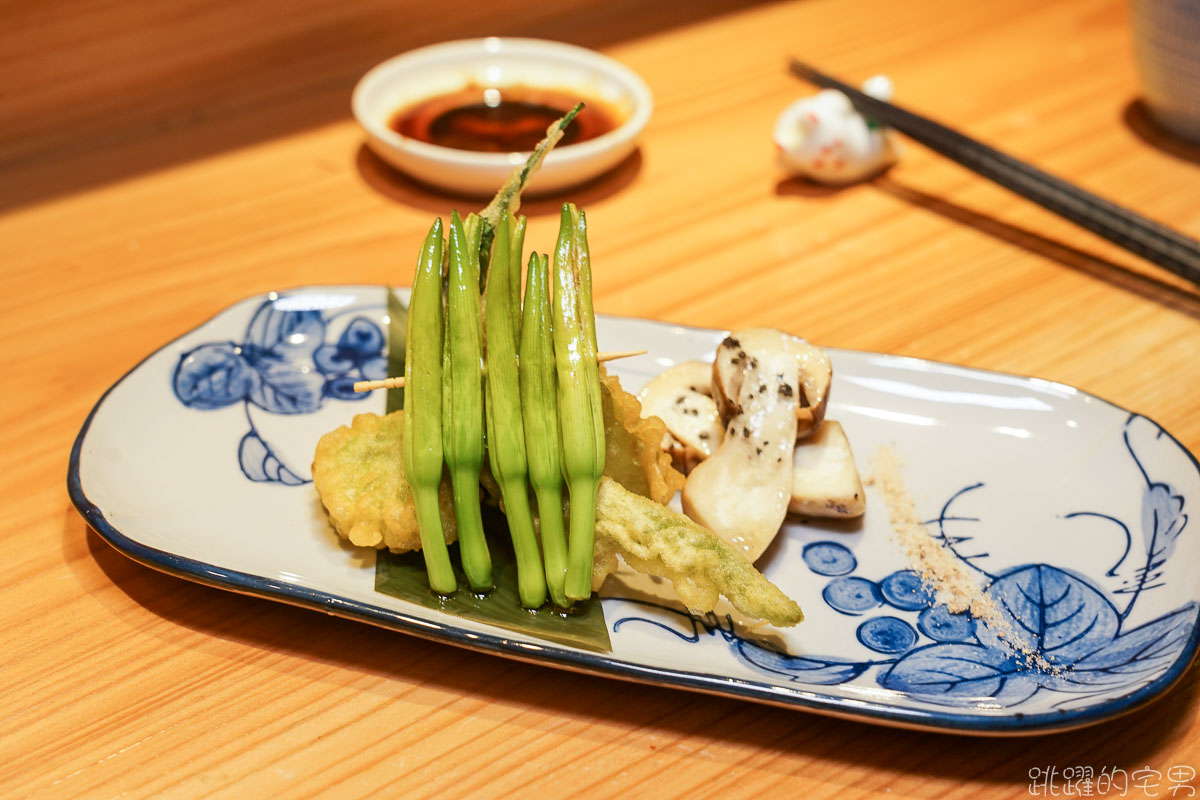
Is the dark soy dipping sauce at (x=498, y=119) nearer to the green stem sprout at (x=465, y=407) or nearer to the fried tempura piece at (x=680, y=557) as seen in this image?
the green stem sprout at (x=465, y=407)

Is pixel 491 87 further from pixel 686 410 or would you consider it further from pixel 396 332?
pixel 686 410

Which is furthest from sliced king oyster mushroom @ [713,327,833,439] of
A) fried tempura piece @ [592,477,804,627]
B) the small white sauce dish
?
the small white sauce dish

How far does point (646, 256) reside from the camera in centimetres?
234

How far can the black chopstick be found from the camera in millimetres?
2180

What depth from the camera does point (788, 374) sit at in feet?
5.16

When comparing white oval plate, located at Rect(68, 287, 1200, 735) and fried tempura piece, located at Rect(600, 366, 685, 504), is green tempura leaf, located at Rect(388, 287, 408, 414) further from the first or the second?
fried tempura piece, located at Rect(600, 366, 685, 504)

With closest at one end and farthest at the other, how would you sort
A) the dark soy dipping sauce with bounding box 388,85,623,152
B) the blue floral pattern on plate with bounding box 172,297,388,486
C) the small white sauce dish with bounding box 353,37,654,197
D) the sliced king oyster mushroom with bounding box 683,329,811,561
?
the sliced king oyster mushroom with bounding box 683,329,811,561 < the blue floral pattern on plate with bounding box 172,297,388,486 < the small white sauce dish with bounding box 353,37,654,197 < the dark soy dipping sauce with bounding box 388,85,623,152

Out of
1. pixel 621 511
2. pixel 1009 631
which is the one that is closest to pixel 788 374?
pixel 621 511

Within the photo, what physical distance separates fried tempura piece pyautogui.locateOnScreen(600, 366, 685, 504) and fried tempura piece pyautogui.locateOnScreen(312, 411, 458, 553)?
241 mm

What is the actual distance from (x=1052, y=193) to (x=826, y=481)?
1.19 meters

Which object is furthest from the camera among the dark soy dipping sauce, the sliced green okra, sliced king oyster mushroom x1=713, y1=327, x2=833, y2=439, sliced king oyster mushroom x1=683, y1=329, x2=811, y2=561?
the dark soy dipping sauce

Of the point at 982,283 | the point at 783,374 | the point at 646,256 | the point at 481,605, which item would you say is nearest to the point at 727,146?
the point at 646,256

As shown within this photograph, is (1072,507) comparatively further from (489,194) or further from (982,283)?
(489,194)

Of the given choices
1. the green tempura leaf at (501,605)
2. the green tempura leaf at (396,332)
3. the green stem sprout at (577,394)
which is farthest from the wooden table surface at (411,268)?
the green tempura leaf at (396,332)
